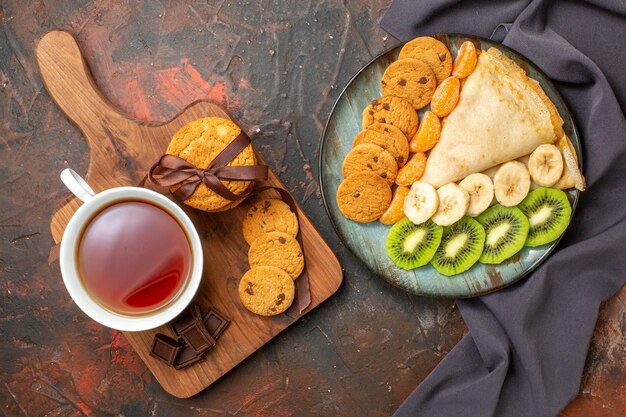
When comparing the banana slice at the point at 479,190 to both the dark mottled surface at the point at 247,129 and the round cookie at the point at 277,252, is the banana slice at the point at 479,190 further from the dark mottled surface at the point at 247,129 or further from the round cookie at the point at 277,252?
the round cookie at the point at 277,252

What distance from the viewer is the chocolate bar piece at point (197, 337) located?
1.73m

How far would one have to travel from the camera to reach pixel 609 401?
1881mm

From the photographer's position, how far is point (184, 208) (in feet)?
5.65

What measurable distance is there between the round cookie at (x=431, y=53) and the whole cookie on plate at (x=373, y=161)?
0.95 ft

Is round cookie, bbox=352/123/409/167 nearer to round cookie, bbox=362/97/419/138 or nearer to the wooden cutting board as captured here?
round cookie, bbox=362/97/419/138

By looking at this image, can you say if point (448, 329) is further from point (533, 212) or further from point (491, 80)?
point (491, 80)

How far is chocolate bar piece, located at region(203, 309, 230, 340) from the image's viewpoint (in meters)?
1.75

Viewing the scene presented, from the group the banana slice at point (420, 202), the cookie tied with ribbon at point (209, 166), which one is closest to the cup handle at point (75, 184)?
the cookie tied with ribbon at point (209, 166)

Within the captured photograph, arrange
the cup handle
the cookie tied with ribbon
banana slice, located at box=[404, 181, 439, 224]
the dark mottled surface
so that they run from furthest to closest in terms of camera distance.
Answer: the dark mottled surface
banana slice, located at box=[404, 181, 439, 224]
the cookie tied with ribbon
the cup handle

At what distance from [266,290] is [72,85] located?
0.83 metres

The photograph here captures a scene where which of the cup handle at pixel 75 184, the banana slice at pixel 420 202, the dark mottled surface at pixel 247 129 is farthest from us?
the dark mottled surface at pixel 247 129

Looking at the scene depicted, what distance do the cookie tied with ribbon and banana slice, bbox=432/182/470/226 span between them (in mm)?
516

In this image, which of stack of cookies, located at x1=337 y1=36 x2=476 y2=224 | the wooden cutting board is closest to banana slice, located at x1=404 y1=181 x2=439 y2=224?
stack of cookies, located at x1=337 y1=36 x2=476 y2=224

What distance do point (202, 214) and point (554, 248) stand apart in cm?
105
